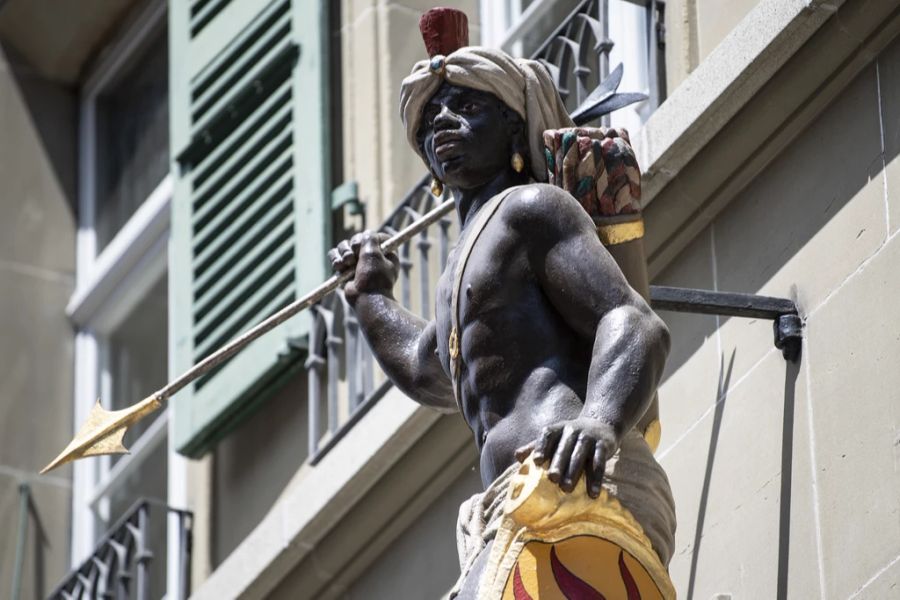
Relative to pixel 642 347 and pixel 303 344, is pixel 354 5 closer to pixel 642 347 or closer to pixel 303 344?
pixel 303 344

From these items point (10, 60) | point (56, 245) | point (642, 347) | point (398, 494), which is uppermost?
point (10, 60)

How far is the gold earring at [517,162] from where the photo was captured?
24.2 ft

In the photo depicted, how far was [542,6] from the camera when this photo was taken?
11.4 metres

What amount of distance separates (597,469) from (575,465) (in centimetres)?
5

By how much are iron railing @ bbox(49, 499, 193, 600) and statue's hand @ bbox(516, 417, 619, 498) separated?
528cm

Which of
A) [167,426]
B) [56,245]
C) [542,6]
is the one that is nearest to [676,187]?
[542,6]

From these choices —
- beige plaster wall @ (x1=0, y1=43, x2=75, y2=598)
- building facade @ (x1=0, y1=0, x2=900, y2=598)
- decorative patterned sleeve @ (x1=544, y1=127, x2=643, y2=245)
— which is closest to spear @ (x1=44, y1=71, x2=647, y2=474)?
decorative patterned sleeve @ (x1=544, y1=127, x2=643, y2=245)

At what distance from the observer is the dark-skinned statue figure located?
665 centimetres

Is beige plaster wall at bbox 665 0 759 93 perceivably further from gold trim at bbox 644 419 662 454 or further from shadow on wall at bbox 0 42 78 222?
shadow on wall at bbox 0 42 78 222

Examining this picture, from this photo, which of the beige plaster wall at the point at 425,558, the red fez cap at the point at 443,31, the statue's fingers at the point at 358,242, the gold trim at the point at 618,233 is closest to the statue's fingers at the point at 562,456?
the gold trim at the point at 618,233

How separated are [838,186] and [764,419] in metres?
0.62

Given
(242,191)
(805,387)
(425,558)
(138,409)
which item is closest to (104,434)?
Result: (138,409)

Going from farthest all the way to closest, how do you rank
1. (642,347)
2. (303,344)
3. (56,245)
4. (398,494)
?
(56,245) < (303,344) < (398,494) < (642,347)

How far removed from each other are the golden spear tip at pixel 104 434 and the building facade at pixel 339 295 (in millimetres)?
1534
